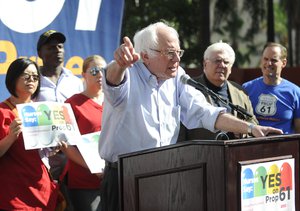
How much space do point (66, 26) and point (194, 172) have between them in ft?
11.1

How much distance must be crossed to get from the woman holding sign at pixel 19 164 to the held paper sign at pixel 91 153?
42cm

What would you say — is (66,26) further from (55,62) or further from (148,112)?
(148,112)

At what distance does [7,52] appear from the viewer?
21.4 ft

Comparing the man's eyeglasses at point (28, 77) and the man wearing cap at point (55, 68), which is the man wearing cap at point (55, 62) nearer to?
the man wearing cap at point (55, 68)

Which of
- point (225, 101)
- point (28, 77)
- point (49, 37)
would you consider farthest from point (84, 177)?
point (225, 101)

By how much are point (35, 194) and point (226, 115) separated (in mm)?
1474

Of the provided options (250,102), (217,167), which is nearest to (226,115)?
(217,167)

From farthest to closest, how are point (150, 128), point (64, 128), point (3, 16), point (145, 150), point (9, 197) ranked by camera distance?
point (3, 16)
point (64, 128)
point (9, 197)
point (150, 128)
point (145, 150)

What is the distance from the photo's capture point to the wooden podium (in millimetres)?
4020

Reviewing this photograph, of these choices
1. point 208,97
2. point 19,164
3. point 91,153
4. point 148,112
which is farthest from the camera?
point 208,97

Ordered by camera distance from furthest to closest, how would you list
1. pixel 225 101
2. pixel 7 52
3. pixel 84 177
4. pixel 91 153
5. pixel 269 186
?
pixel 7 52, pixel 84 177, pixel 91 153, pixel 225 101, pixel 269 186

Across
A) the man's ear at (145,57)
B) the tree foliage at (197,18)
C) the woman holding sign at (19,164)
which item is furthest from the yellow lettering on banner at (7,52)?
the tree foliage at (197,18)

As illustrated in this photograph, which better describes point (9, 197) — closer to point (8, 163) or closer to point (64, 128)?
point (8, 163)

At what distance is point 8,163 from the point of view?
5215 millimetres
